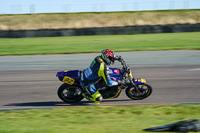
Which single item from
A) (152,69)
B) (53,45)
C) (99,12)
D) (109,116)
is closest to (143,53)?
(152,69)

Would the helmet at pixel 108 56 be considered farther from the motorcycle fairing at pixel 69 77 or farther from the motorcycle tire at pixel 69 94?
the motorcycle tire at pixel 69 94

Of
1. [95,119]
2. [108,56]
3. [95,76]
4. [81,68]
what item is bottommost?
[95,119]

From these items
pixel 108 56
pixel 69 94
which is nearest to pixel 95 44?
pixel 69 94

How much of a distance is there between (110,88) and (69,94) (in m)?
1.24

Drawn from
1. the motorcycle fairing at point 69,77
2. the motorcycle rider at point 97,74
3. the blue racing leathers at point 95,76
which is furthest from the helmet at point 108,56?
the motorcycle fairing at point 69,77

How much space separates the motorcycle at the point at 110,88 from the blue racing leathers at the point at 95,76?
15cm

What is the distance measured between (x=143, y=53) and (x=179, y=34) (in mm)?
10781

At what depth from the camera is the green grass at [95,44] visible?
20.6 metres

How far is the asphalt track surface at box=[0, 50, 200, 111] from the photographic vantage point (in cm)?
938

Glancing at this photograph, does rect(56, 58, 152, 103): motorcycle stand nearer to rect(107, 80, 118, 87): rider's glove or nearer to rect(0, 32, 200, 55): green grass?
rect(107, 80, 118, 87): rider's glove

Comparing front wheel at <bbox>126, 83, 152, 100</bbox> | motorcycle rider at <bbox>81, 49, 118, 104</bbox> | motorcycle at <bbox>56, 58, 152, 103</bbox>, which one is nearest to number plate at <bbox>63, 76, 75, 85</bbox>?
motorcycle at <bbox>56, 58, 152, 103</bbox>

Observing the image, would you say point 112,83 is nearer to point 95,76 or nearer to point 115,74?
point 115,74

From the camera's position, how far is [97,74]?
8812 millimetres

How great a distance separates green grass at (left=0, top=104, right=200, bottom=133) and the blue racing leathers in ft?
2.20
